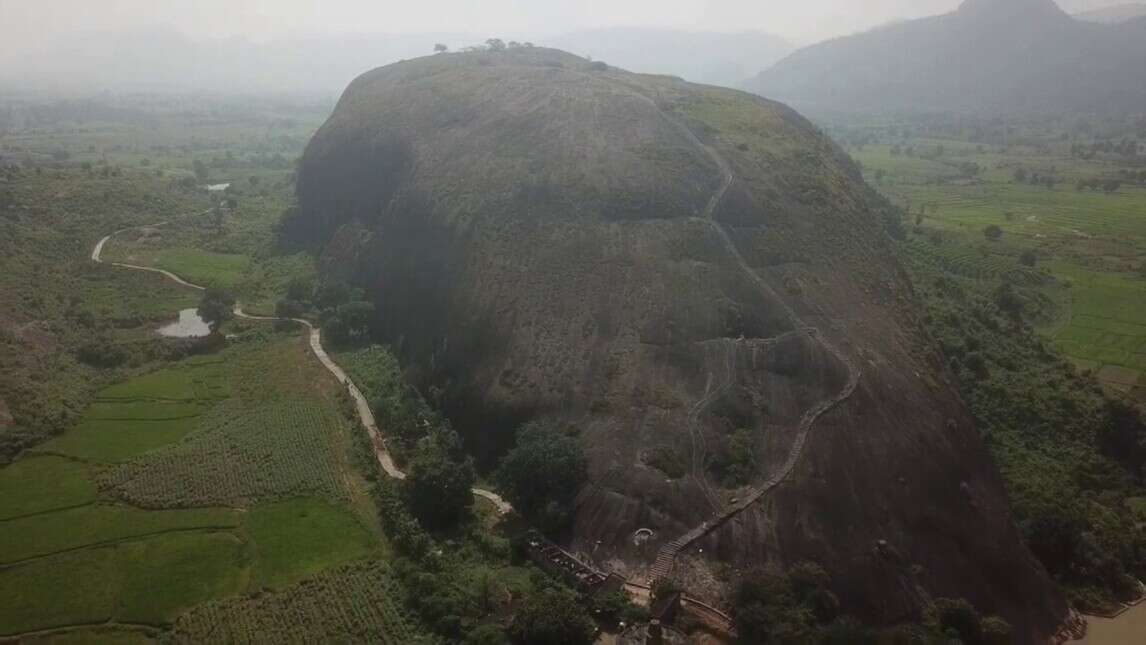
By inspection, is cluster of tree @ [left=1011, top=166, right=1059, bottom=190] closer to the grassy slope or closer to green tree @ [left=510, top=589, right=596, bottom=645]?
the grassy slope

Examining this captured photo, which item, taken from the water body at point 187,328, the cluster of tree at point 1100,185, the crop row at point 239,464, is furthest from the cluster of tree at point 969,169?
the water body at point 187,328

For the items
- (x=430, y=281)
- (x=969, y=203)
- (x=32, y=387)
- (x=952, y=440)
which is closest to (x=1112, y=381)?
(x=952, y=440)

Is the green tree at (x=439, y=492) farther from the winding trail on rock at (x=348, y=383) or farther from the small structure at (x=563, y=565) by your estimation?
the small structure at (x=563, y=565)

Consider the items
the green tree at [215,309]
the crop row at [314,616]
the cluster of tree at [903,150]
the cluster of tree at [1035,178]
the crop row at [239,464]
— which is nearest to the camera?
the crop row at [314,616]

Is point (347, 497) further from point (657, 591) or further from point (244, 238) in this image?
point (244, 238)

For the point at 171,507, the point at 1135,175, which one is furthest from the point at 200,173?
the point at 1135,175

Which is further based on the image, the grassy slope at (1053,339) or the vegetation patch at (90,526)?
the grassy slope at (1053,339)

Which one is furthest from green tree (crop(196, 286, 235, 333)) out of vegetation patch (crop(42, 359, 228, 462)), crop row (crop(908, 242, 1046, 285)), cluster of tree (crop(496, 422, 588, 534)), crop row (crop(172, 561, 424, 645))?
crop row (crop(908, 242, 1046, 285))

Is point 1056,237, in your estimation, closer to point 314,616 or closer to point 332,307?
point 332,307
